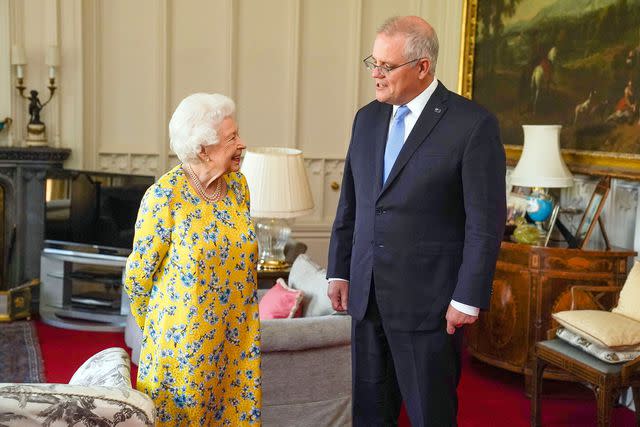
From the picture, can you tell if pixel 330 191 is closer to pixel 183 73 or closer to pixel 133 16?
pixel 183 73

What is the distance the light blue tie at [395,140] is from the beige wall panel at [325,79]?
173 inches

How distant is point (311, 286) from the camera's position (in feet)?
12.3

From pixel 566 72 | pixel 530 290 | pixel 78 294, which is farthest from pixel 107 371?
pixel 78 294

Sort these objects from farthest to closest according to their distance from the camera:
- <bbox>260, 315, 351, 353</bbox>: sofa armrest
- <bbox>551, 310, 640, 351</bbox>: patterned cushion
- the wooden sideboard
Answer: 1. the wooden sideboard
2. <bbox>551, 310, 640, 351</bbox>: patterned cushion
3. <bbox>260, 315, 351, 353</bbox>: sofa armrest

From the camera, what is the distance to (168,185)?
249 centimetres

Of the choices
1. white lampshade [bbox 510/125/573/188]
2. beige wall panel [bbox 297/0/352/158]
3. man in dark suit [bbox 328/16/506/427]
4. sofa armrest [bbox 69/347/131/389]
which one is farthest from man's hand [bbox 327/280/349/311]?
beige wall panel [bbox 297/0/352/158]

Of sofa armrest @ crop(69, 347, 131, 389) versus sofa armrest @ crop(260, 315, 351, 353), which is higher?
sofa armrest @ crop(69, 347, 131, 389)

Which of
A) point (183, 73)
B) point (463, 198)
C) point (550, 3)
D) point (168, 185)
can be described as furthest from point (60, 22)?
A: point (463, 198)

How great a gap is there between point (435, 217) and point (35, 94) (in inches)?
168

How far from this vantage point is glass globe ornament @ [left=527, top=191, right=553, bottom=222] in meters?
4.74

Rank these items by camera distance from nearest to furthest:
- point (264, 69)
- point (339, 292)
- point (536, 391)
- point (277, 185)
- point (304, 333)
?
point (339, 292), point (304, 333), point (536, 391), point (277, 185), point (264, 69)

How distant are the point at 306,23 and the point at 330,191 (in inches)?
55.0

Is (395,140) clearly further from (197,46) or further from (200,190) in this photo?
(197,46)

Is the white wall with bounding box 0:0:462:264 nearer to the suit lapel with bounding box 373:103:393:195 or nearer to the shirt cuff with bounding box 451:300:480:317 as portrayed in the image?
the suit lapel with bounding box 373:103:393:195
